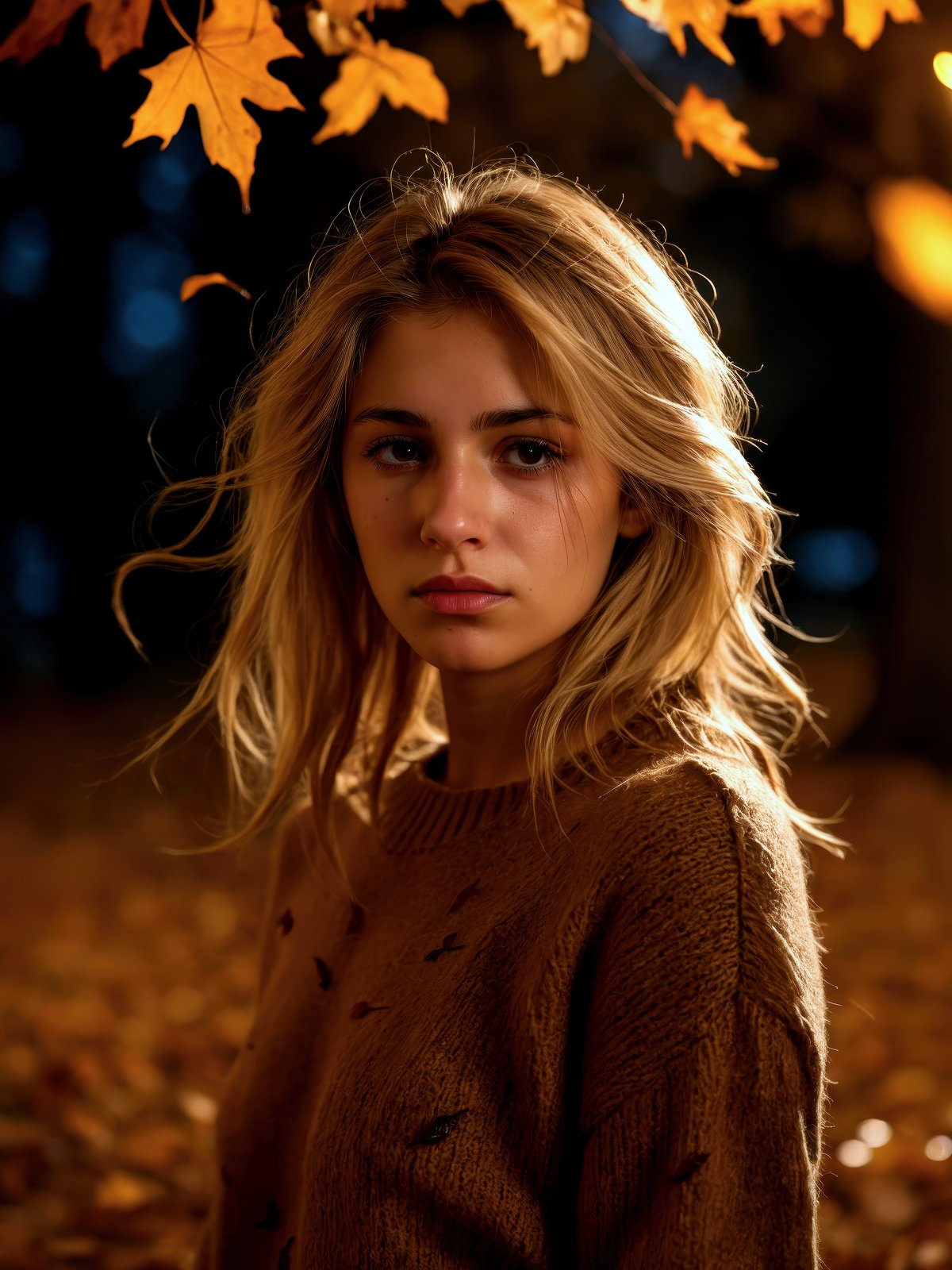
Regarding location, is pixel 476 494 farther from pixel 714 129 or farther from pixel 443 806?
pixel 714 129

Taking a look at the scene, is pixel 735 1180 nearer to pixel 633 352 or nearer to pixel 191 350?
pixel 633 352

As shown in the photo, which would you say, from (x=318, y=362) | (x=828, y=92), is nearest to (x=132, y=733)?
(x=828, y=92)

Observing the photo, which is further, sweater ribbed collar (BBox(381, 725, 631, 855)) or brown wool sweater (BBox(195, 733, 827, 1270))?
sweater ribbed collar (BBox(381, 725, 631, 855))

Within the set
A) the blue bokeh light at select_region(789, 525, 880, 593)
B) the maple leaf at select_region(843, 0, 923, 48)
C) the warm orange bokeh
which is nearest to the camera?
the maple leaf at select_region(843, 0, 923, 48)

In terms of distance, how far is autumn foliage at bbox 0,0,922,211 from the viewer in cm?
183

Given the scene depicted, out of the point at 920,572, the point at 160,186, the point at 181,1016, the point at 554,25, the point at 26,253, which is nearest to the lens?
the point at 554,25

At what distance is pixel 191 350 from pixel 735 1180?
9.71m

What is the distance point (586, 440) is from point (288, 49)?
2.40 ft

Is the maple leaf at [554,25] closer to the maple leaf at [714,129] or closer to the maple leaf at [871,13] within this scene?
the maple leaf at [714,129]

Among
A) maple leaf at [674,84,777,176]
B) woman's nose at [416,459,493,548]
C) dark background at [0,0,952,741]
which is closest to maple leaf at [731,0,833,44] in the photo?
maple leaf at [674,84,777,176]

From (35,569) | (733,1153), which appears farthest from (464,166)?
(733,1153)

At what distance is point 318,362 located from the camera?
2.07m

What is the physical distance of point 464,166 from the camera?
6.80 metres

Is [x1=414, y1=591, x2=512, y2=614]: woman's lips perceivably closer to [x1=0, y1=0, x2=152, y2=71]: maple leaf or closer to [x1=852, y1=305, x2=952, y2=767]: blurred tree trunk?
[x1=0, y1=0, x2=152, y2=71]: maple leaf
